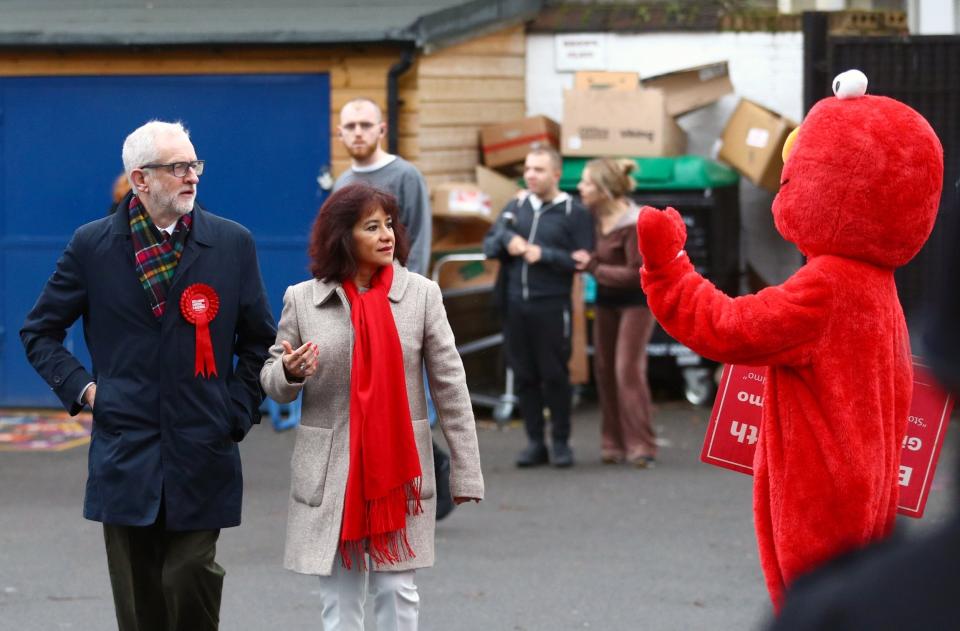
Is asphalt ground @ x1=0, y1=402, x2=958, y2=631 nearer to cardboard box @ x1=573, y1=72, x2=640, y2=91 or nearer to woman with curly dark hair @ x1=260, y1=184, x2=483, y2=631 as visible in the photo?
woman with curly dark hair @ x1=260, y1=184, x2=483, y2=631

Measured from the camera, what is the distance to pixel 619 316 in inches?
369

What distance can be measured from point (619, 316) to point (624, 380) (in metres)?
0.38

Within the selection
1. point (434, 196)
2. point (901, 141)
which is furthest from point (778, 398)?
point (434, 196)

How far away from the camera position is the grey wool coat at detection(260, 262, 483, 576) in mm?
4641

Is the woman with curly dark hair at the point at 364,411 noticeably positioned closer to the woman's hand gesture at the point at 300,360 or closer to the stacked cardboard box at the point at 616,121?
the woman's hand gesture at the point at 300,360

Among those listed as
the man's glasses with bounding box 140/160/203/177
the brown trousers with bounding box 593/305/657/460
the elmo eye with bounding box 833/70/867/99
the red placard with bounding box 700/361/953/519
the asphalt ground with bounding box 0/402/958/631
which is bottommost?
the asphalt ground with bounding box 0/402/958/631

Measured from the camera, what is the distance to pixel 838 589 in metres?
1.38

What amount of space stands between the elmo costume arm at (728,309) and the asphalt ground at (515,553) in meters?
2.03

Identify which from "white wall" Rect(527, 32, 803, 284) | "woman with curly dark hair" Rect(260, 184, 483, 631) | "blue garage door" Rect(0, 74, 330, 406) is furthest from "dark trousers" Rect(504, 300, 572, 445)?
"woman with curly dark hair" Rect(260, 184, 483, 631)

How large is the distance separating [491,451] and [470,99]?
318 centimetres

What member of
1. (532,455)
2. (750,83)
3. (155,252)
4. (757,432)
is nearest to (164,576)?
(155,252)

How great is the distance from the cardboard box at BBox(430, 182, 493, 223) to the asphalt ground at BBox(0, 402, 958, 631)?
180 cm

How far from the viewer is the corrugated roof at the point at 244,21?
425 inches

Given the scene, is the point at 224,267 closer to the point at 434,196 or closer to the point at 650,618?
the point at 650,618
